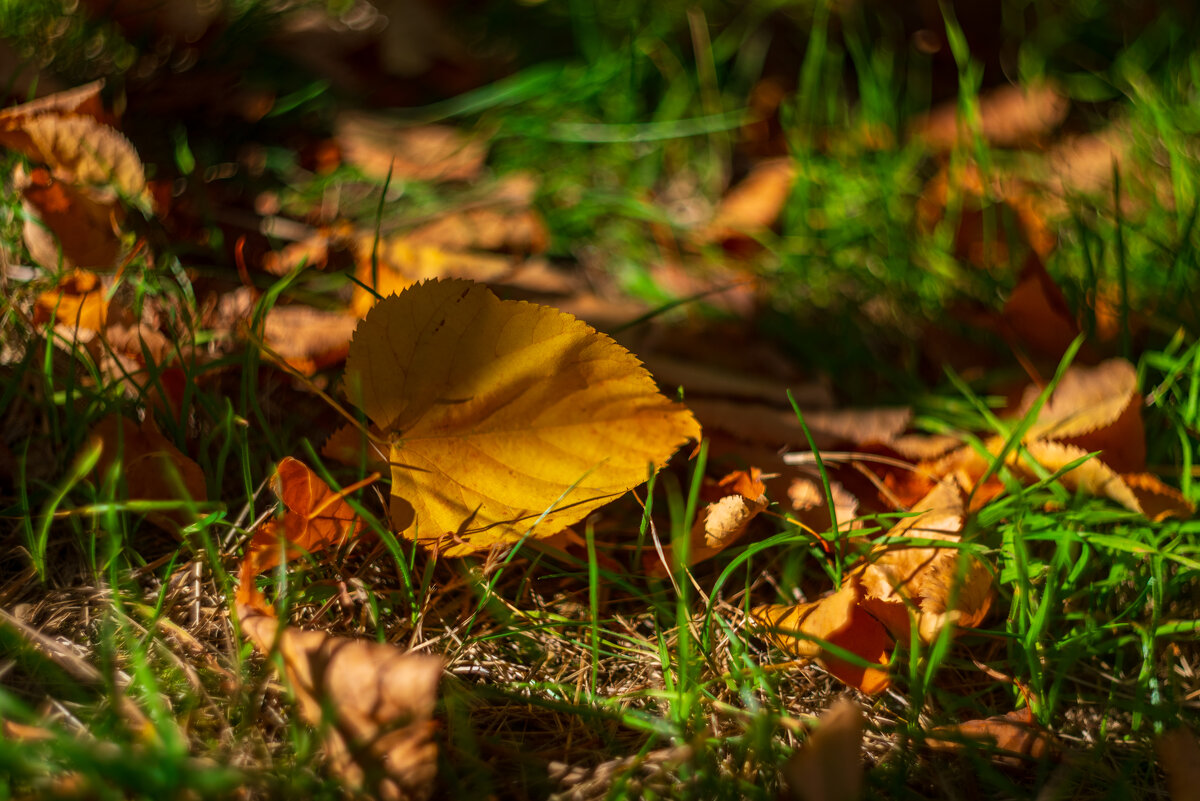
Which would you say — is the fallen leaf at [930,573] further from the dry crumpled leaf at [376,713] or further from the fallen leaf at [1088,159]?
the fallen leaf at [1088,159]

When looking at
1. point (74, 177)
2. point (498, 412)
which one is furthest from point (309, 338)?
point (74, 177)

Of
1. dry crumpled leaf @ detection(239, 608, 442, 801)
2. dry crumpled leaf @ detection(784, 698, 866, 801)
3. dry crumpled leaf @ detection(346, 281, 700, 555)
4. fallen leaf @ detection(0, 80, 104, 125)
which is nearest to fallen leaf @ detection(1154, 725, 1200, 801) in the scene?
dry crumpled leaf @ detection(784, 698, 866, 801)

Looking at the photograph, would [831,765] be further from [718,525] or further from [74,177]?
[74,177]

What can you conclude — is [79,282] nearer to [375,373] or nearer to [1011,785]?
[375,373]

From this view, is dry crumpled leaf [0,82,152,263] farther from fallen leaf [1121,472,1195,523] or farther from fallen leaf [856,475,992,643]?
fallen leaf [1121,472,1195,523]

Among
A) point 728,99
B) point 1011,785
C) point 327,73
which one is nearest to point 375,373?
point 1011,785

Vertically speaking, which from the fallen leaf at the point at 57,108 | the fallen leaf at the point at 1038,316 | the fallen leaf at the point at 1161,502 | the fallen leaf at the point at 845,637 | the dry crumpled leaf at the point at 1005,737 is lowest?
the dry crumpled leaf at the point at 1005,737

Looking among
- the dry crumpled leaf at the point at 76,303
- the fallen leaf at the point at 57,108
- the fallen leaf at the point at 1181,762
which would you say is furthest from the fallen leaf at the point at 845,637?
the fallen leaf at the point at 57,108
